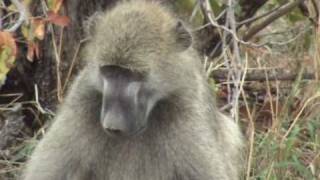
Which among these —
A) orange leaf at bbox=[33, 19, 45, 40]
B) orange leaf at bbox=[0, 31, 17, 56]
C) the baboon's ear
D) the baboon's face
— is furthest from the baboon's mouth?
orange leaf at bbox=[33, 19, 45, 40]

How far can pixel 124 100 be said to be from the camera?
320 centimetres

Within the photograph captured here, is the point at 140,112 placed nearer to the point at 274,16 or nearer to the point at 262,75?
the point at 274,16

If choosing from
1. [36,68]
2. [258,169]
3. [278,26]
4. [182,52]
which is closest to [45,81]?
[36,68]

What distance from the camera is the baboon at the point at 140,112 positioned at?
3297 millimetres

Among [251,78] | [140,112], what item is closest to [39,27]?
[140,112]

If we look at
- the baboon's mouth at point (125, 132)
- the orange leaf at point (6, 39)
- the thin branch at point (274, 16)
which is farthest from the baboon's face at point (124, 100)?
the thin branch at point (274, 16)

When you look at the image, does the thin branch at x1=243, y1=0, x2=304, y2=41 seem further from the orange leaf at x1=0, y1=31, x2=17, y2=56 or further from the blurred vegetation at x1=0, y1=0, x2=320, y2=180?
the orange leaf at x1=0, y1=31, x2=17, y2=56

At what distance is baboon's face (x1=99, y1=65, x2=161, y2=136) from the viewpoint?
3152 millimetres

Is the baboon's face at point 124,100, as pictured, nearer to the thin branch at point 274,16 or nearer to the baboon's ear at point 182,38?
the baboon's ear at point 182,38

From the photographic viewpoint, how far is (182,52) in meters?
3.53

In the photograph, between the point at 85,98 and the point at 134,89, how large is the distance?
1.05 feet

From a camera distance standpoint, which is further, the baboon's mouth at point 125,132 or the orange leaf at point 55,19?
the orange leaf at point 55,19

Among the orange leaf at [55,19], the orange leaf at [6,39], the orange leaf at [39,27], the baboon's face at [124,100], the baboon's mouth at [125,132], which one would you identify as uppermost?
the orange leaf at [55,19]

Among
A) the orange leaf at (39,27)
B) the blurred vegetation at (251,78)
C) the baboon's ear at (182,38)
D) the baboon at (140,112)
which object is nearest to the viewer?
the baboon at (140,112)
